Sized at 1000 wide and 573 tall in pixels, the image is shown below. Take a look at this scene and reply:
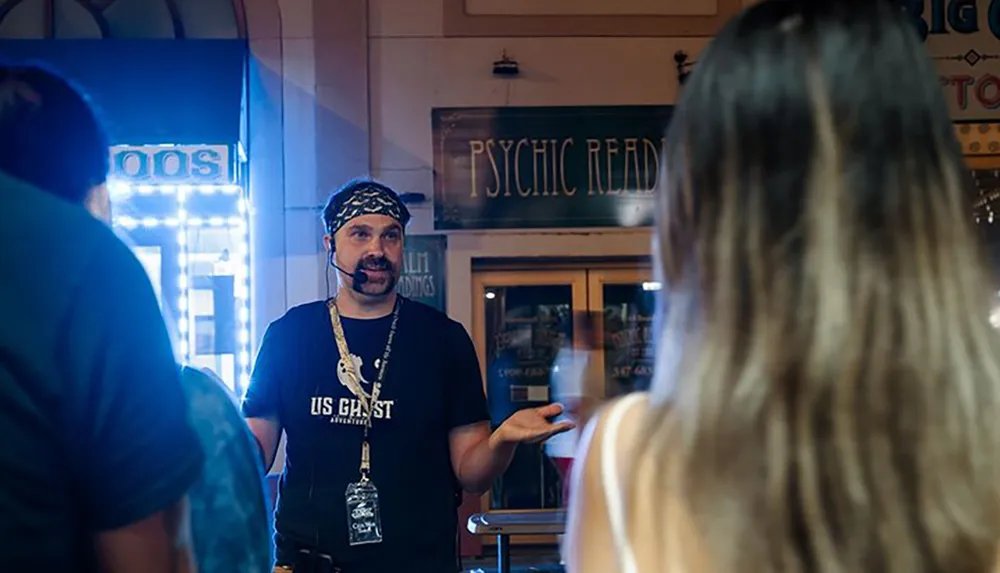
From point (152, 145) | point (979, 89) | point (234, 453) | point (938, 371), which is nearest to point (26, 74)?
point (234, 453)

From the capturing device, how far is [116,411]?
1143 mm

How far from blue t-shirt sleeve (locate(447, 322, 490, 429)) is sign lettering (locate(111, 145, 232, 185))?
4.36 m

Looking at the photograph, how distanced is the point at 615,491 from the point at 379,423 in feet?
6.51

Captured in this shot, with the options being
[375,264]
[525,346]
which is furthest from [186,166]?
[375,264]

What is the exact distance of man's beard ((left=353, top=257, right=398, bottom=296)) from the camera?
3008 millimetres

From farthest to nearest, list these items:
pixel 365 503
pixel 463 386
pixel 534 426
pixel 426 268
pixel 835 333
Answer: pixel 426 268, pixel 463 386, pixel 365 503, pixel 534 426, pixel 835 333

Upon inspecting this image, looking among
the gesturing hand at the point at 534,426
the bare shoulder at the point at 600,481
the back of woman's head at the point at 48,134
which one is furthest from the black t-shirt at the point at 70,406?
the gesturing hand at the point at 534,426

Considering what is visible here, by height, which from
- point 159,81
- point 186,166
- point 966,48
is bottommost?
point 186,166

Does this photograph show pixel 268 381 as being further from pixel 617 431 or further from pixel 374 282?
pixel 617 431

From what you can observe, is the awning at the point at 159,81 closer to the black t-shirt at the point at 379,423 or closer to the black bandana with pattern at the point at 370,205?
the black bandana with pattern at the point at 370,205

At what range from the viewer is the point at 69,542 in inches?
46.1

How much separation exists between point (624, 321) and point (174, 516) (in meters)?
6.85

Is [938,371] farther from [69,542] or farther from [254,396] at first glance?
[254,396]

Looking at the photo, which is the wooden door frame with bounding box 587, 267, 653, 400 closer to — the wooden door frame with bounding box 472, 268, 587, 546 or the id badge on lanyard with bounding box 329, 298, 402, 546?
the wooden door frame with bounding box 472, 268, 587, 546
